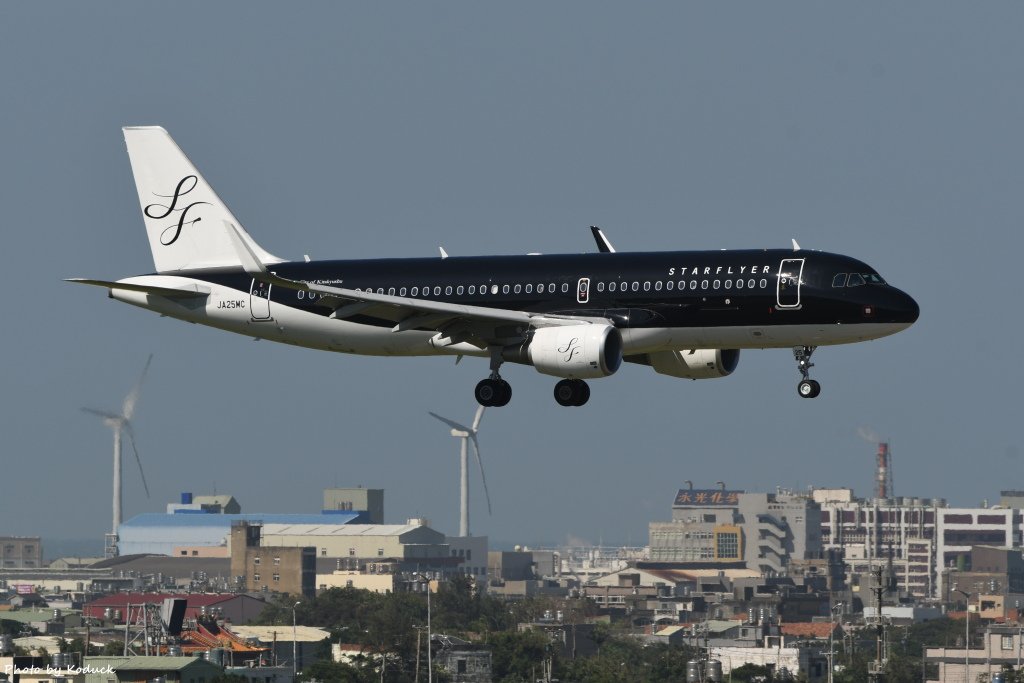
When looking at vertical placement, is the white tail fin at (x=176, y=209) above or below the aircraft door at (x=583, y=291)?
above

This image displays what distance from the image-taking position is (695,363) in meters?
91.4

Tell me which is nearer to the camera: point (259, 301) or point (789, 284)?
point (789, 284)

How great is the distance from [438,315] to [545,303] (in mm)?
4579

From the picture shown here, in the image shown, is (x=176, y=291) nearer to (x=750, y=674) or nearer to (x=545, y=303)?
(x=545, y=303)

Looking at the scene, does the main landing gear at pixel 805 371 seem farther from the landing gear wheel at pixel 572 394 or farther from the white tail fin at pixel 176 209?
the white tail fin at pixel 176 209

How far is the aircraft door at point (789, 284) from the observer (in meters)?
84.1

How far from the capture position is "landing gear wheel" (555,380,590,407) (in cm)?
9150

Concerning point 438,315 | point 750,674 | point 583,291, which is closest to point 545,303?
point 583,291

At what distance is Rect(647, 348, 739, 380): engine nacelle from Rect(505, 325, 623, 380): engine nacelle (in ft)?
17.4

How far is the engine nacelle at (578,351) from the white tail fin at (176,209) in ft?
58.7

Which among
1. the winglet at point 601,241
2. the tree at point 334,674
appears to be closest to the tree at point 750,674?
the tree at point 334,674

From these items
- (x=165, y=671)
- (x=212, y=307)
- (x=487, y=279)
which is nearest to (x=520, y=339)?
(x=487, y=279)

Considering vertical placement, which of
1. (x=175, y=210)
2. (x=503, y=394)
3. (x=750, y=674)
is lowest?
(x=750, y=674)

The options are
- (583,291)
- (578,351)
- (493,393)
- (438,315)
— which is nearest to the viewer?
(578,351)
